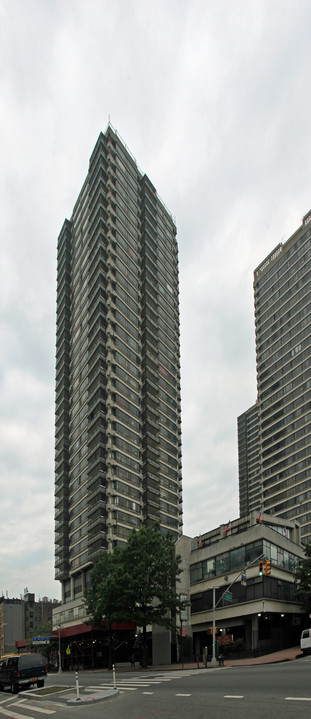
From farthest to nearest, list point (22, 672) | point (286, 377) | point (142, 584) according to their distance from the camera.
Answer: point (286, 377)
point (142, 584)
point (22, 672)

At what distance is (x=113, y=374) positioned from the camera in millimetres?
100188

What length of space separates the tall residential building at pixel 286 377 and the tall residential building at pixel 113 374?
25273 millimetres

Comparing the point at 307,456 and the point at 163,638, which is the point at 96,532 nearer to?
the point at 163,638

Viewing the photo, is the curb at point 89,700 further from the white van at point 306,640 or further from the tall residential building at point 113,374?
the tall residential building at point 113,374

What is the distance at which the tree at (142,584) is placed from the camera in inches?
1944

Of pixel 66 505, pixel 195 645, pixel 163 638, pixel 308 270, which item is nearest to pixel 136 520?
pixel 66 505

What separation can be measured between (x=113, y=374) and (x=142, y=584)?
177 feet

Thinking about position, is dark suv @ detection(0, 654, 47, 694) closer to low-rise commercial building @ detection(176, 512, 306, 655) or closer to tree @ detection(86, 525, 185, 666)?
tree @ detection(86, 525, 185, 666)

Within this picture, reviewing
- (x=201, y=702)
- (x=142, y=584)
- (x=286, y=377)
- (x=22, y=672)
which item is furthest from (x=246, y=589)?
(x=286, y=377)

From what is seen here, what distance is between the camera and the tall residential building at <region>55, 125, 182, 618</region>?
3819 inches

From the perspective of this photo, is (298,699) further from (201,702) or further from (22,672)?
(22,672)

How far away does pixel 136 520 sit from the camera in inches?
3853

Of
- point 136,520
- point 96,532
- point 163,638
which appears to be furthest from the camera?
point 136,520

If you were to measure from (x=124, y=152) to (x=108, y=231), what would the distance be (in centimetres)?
2250
